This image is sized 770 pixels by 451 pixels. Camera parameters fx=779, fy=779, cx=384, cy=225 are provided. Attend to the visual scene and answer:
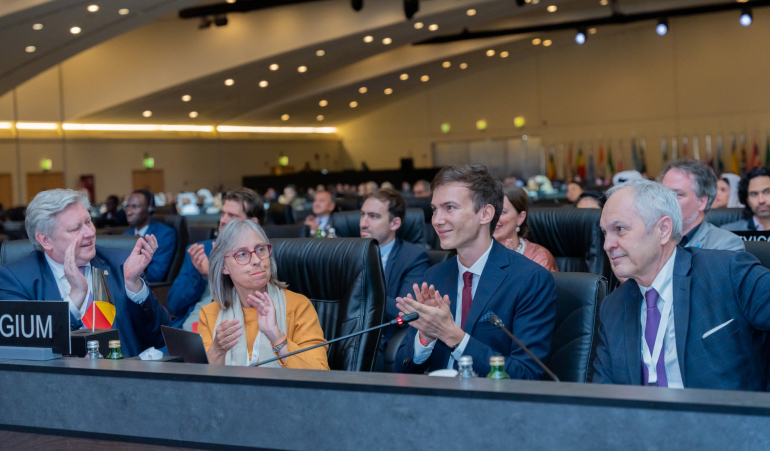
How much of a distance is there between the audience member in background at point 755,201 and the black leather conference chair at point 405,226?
6.19 ft

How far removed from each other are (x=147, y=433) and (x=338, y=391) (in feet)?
1.42

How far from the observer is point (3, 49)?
36.9ft

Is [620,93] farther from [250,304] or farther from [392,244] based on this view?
[250,304]

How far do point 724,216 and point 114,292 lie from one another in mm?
3476

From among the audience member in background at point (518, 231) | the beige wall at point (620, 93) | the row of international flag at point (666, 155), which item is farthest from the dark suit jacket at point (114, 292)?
the beige wall at point (620, 93)

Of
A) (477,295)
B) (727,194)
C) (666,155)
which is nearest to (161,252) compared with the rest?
(477,295)

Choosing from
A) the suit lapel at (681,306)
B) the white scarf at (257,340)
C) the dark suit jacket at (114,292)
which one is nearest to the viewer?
the suit lapel at (681,306)

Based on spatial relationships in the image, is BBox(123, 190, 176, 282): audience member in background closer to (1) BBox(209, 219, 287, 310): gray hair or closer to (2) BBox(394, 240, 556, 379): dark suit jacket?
(1) BBox(209, 219, 287, 310): gray hair

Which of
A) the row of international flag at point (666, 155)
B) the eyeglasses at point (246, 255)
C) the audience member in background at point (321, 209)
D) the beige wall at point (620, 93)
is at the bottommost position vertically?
the eyeglasses at point (246, 255)

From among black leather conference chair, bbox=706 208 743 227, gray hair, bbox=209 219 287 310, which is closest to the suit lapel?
gray hair, bbox=209 219 287 310

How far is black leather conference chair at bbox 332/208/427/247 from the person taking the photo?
5.23m

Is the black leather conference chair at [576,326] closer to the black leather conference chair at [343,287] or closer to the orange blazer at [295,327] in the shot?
the black leather conference chair at [343,287]

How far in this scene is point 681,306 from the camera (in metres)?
1.96

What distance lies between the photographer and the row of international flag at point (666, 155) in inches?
705
